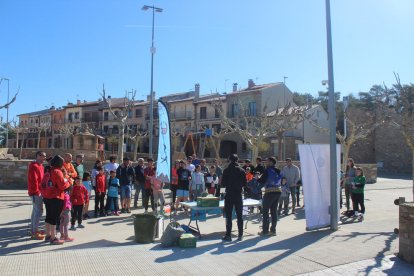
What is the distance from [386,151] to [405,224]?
4294 cm

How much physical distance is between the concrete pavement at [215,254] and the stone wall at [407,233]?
0.17 meters

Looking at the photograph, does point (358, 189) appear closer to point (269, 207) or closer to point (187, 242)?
point (269, 207)

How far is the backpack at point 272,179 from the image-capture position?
8.90m

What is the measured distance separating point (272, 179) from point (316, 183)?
1205mm

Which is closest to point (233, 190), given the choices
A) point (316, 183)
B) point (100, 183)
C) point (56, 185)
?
point (316, 183)

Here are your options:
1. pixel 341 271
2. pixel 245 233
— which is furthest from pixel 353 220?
pixel 341 271

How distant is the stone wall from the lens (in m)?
6.60

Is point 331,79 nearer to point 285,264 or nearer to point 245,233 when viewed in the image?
point 245,233

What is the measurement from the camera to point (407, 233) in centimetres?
669

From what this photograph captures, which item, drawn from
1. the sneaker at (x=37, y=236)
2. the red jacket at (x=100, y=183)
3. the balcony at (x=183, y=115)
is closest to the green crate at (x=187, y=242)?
the sneaker at (x=37, y=236)

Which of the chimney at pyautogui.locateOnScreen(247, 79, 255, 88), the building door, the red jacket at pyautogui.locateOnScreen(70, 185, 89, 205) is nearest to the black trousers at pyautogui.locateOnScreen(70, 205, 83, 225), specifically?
the red jacket at pyautogui.locateOnScreen(70, 185, 89, 205)

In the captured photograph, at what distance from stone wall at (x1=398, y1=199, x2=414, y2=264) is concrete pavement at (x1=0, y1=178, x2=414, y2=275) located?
0.17 m

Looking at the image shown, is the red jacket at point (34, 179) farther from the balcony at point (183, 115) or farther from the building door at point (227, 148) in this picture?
the balcony at point (183, 115)

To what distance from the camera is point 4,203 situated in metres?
14.5
